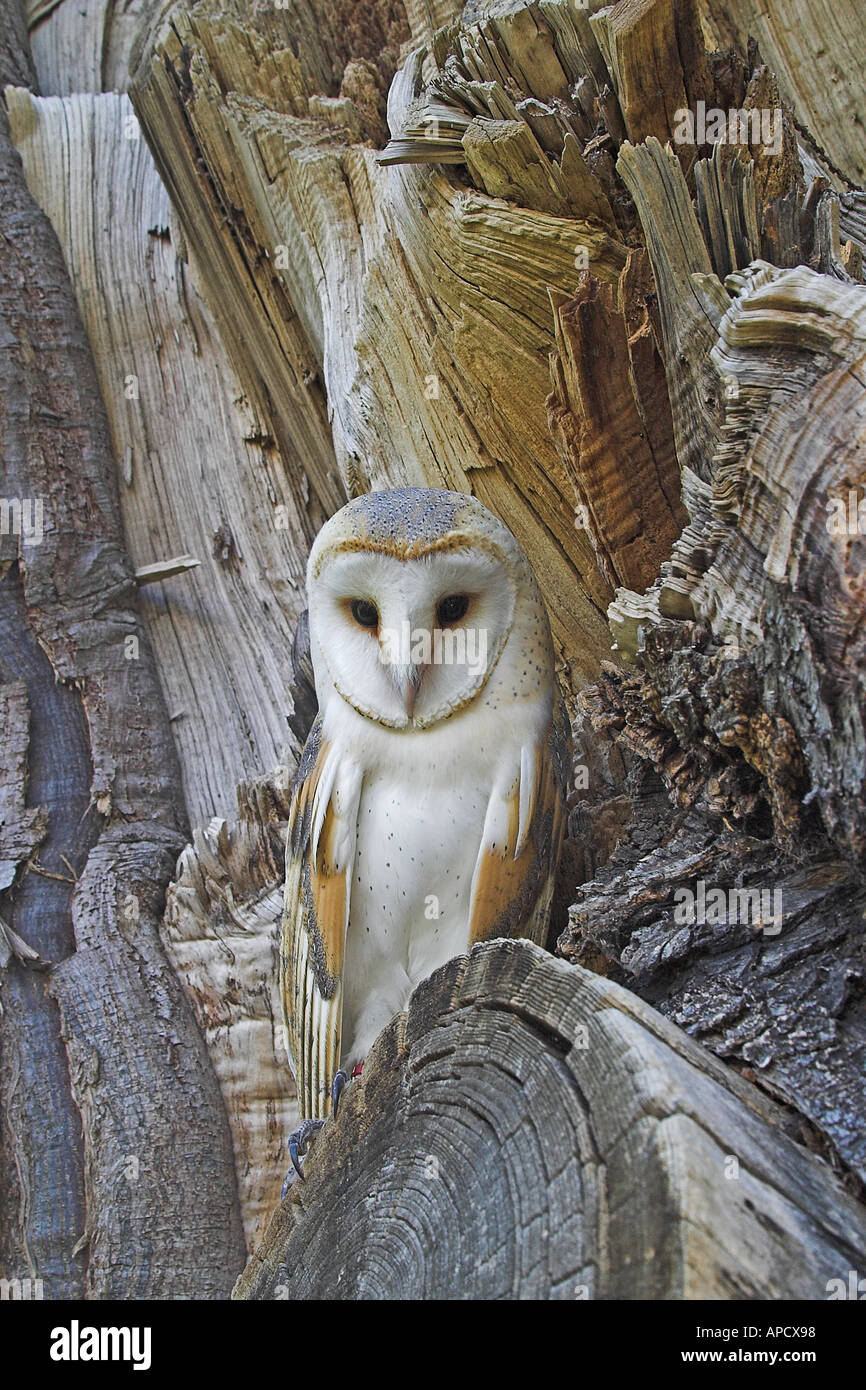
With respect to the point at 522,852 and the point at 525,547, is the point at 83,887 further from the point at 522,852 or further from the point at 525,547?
the point at 525,547

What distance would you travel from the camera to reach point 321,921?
2.25 metres

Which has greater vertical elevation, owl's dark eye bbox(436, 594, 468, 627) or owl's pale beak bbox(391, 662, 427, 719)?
owl's dark eye bbox(436, 594, 468, 627)

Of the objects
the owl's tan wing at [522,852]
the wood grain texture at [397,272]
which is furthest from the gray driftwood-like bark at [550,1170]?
the wood grain texture at [397,272]

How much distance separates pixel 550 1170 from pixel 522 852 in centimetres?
99

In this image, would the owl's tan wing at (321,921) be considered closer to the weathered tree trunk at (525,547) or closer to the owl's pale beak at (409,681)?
the owl's pale beak at (409,681)

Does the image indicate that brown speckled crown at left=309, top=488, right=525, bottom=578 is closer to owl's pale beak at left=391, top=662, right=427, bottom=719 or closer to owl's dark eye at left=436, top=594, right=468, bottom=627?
owl's dark eye at left=436, top=594, right=468, bottom=627

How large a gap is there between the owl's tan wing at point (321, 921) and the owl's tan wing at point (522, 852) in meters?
0.31

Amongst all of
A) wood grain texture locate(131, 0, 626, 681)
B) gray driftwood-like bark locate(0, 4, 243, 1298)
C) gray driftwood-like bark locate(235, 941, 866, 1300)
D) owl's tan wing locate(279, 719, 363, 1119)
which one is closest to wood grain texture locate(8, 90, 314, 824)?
gray driftwood-like bark locate(0, 4, 243, 1298)

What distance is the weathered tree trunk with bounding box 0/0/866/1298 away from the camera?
1.35m

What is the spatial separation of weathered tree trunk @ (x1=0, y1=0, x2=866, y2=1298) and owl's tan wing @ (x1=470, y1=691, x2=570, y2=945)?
0.16 m

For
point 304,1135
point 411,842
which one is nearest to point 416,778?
point 411,842

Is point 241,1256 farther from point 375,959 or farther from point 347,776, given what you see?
point 347,776
